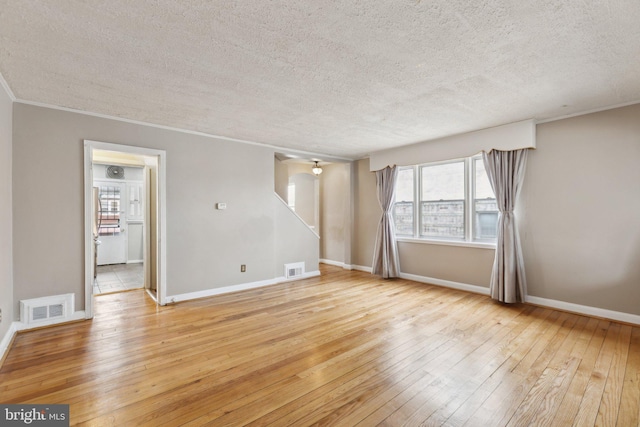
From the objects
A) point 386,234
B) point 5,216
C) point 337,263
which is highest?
point 5,216

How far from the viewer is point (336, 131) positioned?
14.6 ft

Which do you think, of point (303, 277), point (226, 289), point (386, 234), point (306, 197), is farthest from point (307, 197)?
point (226, 289)

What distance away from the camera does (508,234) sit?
13.6 feet

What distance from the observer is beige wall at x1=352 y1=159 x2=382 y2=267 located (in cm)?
639

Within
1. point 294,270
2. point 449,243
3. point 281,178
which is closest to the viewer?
point 449,243

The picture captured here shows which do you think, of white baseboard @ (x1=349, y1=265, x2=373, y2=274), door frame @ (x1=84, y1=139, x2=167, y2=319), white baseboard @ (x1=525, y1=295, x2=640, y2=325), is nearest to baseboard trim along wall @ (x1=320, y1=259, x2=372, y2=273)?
white baseboard @ (x1=349, y1=265, x2=373, y2=274)

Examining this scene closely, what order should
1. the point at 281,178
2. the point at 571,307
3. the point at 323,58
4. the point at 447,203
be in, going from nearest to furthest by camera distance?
the point at 323,58, the point at 571,307, the point at 447,203, the point at 281,178

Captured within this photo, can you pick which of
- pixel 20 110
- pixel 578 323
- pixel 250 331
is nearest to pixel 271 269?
pixel 250 331

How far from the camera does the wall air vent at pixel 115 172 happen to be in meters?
7.38

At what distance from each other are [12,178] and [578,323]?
21.6ft

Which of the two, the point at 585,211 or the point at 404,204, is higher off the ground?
the point at 404,204

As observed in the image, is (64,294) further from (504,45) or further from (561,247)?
(561,247)

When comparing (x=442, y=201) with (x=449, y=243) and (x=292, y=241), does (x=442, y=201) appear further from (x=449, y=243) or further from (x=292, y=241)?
(x=292, y=241)

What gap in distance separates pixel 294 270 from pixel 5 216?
400cm
